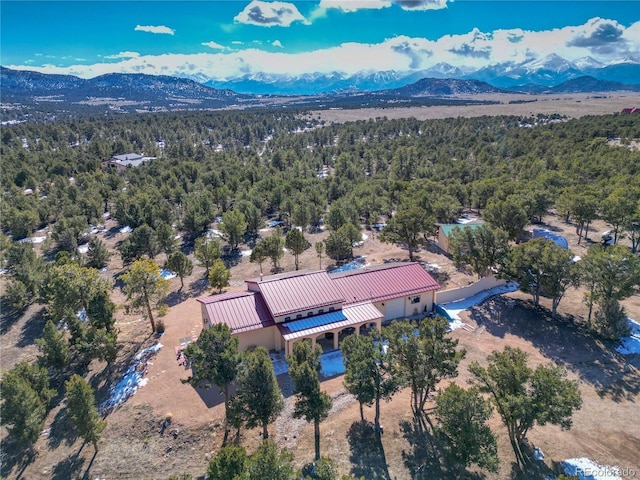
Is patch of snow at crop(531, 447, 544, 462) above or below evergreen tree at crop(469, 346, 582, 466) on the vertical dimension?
below

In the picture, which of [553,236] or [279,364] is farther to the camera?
[553,236]

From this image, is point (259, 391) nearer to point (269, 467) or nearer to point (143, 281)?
point (269, 467)

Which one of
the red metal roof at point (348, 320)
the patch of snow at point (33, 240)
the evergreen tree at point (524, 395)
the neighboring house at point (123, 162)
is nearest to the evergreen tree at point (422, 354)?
the evergreen tree at point (524, 395)

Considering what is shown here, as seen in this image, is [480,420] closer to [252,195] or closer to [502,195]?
[502,195]

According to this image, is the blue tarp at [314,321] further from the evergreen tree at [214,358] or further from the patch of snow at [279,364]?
the evergreen tree at [214,358]

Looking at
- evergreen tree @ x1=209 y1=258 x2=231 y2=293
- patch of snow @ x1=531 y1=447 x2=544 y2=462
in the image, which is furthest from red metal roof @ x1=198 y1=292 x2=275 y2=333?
patch of snow @ x1=531 y1=447 x2=544 y2=462

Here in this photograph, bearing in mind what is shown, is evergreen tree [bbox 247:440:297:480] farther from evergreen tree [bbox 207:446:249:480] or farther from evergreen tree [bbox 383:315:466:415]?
evergreen tree [bbox 383:315:466:415]

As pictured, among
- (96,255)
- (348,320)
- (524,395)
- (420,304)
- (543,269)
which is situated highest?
(543,269)

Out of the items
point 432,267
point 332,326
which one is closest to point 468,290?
point 432,267
